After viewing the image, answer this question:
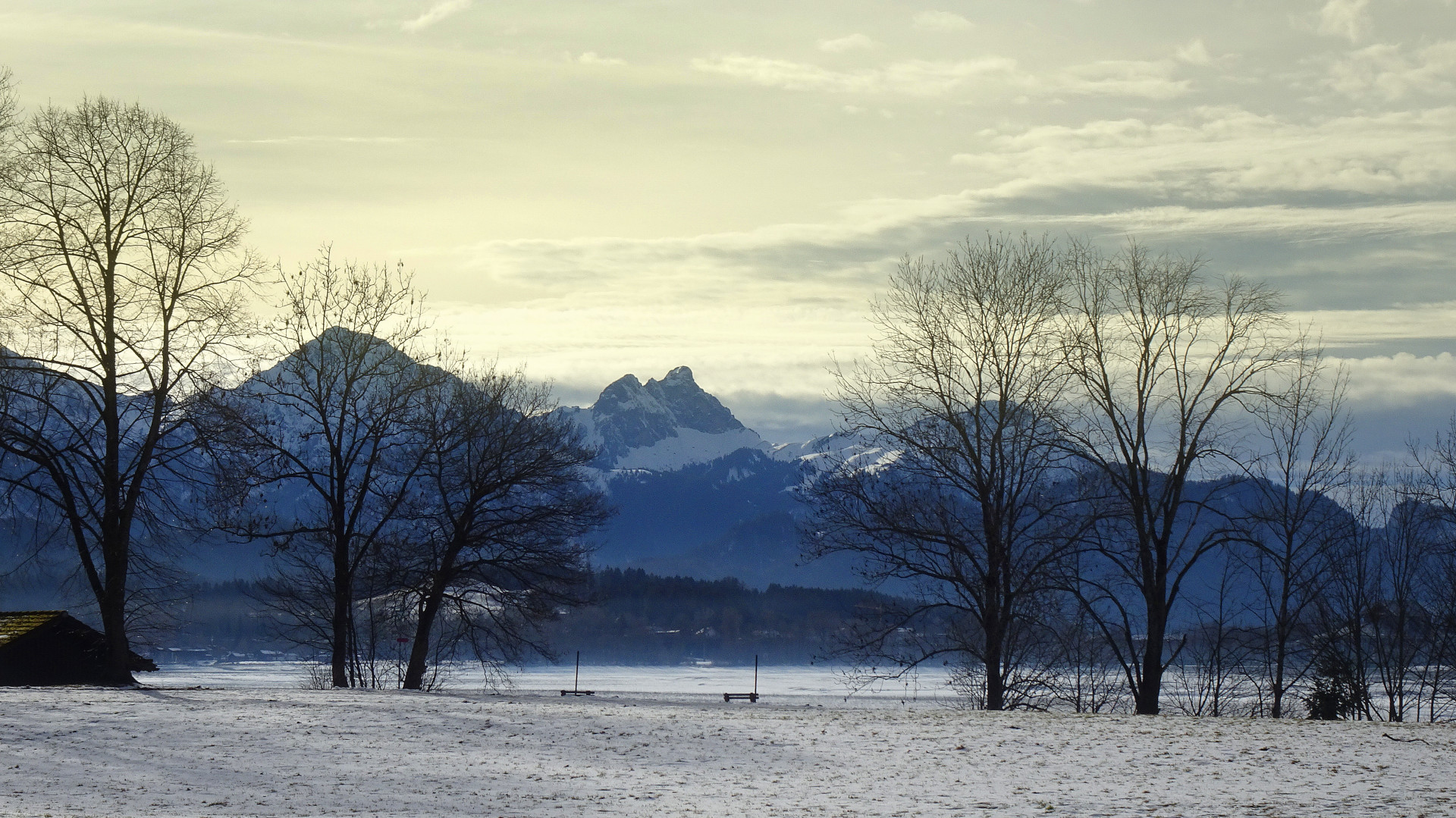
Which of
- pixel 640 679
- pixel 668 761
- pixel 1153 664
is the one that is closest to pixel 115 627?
pixel 668 761

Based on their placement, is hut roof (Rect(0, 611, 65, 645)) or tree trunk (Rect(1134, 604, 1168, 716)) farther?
hut roof (Rect(0, 611, 65, 645))

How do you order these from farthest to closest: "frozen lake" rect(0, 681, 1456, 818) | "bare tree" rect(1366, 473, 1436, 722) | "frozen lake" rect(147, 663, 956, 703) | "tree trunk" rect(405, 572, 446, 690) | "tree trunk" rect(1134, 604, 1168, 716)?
"frozen lake" rect(147, 663, 956, 703) → "bare tree" rect(1366, 473, 1436, 722) → "tree trunk" rect(405, 572, 446, 690) → "tree trunk" rect(1134, 604, 1168, 716) → "frozen lake" rect(0, 681, 1456, 818)

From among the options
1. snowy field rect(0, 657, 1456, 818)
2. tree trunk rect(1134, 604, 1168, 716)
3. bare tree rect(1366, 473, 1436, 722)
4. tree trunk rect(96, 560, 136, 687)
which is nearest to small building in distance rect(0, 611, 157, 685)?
tree trunk rect(96, 560, 136, 687)

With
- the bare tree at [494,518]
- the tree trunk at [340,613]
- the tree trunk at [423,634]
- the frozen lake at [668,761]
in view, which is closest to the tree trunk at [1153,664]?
the frozen lake at [668,761]

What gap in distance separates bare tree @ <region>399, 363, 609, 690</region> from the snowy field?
8704mm

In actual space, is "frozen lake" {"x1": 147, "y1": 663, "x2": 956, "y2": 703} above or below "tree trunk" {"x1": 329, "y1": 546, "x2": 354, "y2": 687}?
below

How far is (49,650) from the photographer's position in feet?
97.5

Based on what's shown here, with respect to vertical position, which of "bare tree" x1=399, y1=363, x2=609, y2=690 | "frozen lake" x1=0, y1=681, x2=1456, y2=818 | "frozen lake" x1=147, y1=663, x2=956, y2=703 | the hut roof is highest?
"bare tree" x1=399, y1=363, x2=609, y2=690

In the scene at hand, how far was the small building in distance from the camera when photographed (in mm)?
28594

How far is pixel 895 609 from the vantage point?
Answer: 93.4ft

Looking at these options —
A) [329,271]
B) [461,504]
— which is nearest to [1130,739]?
[461,504]

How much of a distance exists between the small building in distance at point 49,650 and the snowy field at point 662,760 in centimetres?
745

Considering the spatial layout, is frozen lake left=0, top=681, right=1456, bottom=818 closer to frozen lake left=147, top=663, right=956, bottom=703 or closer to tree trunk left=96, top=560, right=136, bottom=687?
tree trunk left=96, top=560, right=136, bottom=687

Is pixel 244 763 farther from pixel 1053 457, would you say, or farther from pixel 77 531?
pixel 1053 457
